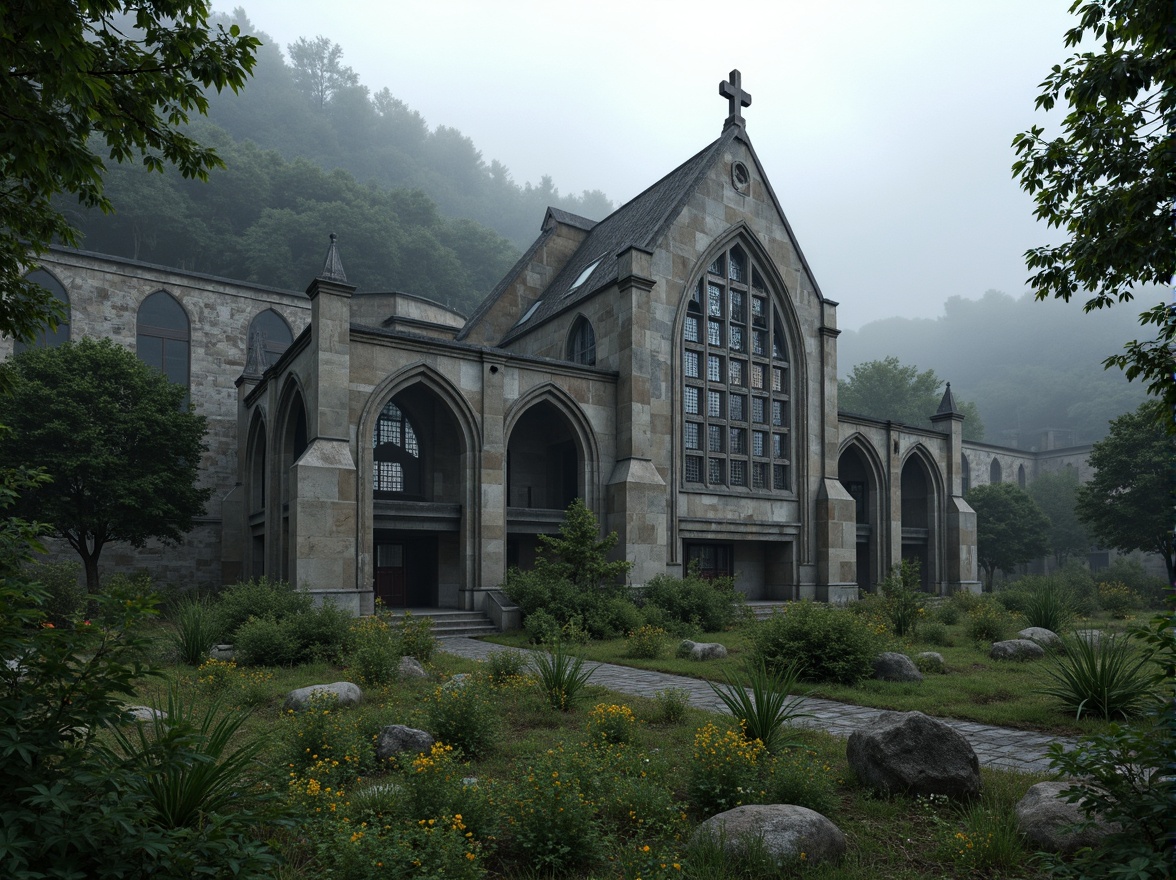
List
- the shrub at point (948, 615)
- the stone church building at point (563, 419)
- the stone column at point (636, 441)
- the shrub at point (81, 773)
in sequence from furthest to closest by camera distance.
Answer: the stone column at point (636, 441) < the stone church building at point (563, 419) < the shrub at point (948, 615) < the shrub at point (81, 773)

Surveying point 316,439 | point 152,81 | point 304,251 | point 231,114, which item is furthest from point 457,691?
point 231,114

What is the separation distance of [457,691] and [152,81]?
6650 mm

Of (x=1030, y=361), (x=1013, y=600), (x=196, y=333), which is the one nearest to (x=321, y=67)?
(x=196, y=333)

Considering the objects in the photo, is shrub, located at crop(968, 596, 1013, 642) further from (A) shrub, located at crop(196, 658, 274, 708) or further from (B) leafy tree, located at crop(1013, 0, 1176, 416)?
(A) shrub, located at crop(196, 658, 274, 708)

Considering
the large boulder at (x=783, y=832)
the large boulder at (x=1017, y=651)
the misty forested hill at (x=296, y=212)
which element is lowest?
the large boulder at (x=1017, y=651)

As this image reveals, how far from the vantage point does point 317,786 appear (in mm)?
5797

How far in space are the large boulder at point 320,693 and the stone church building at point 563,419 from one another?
929cm

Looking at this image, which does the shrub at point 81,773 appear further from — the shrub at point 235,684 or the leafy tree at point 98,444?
the leafy tree at point 98,444

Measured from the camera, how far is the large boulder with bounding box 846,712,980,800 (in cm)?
639

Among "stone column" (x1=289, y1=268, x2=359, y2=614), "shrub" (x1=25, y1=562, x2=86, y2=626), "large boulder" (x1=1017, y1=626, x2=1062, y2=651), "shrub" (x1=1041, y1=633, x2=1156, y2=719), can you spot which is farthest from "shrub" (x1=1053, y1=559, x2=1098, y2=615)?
"shrub" (x1=25, y1=562, x2=86, y2=626)

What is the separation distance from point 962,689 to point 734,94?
24697 millimetres

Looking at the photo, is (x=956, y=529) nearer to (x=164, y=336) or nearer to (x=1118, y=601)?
(x=1118, y=601)

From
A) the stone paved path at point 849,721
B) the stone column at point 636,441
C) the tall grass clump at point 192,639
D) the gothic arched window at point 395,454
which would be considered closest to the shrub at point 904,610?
the stone paved path at point 849,721

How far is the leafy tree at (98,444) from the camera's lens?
976 inches
